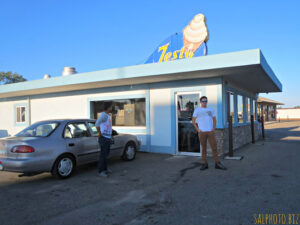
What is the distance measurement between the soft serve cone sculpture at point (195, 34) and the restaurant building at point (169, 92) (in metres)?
0.04

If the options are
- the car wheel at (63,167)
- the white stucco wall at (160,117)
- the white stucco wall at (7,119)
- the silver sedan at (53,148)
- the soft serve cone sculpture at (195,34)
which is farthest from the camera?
the white stucco wall at (7,119)

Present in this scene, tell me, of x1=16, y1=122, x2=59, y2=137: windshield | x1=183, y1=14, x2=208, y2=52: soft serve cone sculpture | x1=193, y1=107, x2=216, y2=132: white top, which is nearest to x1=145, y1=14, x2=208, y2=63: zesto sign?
x1=183, y1=14, x2=208, y2=52: soft serve cone sculpture

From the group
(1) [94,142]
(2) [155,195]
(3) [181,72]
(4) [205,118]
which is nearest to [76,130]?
(1) [94,142]

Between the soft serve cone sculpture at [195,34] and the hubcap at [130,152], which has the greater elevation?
the soft serve cone sculpture at [195,34]

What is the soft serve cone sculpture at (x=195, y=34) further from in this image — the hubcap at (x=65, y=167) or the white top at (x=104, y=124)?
the hubcap at (x=65, y=167)

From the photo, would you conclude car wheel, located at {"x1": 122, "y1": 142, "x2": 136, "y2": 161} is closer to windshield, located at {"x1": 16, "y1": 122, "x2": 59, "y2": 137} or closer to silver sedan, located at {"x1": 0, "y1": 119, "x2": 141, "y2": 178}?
silver sedan, located at {"x1": 0, "y1": 119, "x2": 141, "y2": 178}

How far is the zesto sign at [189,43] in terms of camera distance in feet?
31.6

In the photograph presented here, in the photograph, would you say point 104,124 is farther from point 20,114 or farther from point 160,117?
point 20,114

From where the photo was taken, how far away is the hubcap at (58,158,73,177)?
5.42 metres

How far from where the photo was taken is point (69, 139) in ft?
18.5

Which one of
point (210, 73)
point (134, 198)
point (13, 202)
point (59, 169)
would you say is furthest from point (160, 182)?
point (210, 73)

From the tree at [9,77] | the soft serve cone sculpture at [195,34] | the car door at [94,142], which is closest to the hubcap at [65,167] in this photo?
the car door at [94,142]

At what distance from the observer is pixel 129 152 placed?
7.46 metres

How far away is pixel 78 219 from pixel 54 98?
9226 mm
